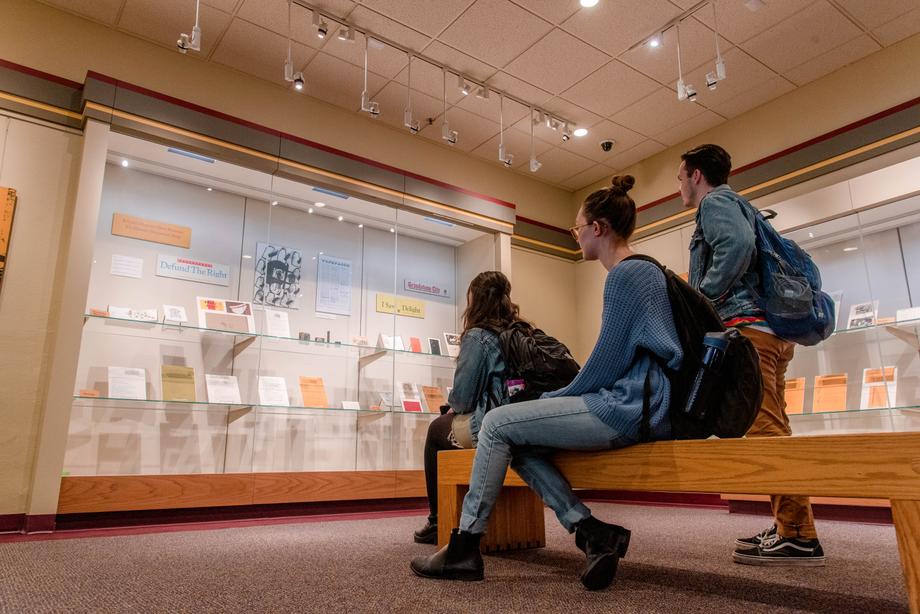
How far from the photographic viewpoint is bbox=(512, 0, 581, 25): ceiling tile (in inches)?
174

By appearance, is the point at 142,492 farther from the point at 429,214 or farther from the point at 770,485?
the point at 770,485

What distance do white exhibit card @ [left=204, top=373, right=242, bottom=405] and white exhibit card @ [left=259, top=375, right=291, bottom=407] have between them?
181 millimetres

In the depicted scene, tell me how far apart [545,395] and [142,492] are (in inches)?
119

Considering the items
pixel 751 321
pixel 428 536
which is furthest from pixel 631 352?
pixel 428 536

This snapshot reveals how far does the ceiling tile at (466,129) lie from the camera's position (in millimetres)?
5891

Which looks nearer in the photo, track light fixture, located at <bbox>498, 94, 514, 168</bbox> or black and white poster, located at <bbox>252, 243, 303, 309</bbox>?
black and white poster, located at <bbox>252, 243, 303, 309</bbox>

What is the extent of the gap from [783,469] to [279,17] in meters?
4.53

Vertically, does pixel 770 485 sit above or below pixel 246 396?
below

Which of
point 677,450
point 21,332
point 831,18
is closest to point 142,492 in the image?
point 21,332

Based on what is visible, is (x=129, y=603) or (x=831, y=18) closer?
(x=129, y=603)

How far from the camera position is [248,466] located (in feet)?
14.9

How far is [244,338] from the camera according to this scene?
183 inches

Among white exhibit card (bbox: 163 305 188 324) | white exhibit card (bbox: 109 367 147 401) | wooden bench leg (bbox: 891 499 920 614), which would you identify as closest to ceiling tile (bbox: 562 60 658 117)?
white exhibit card (bbox: 163 305 188 324)

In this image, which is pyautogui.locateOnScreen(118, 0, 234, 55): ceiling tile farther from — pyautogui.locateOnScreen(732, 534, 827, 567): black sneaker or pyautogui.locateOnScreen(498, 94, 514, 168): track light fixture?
pyautogui.locateOnScreen(732, 534, 827, 567): black sneaker
